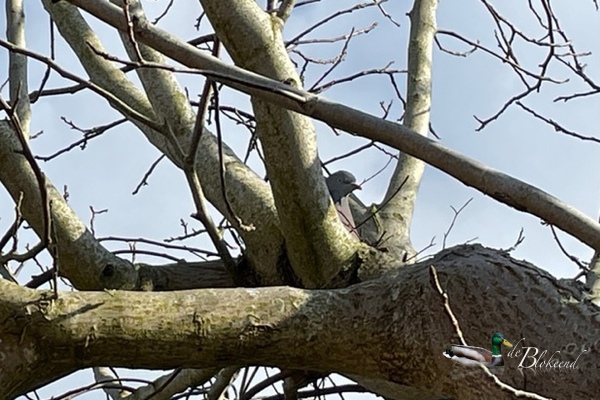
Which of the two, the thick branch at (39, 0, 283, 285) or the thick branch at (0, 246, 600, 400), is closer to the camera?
the thick branch at (0, 246, 600, 400)

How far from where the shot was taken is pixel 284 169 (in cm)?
174

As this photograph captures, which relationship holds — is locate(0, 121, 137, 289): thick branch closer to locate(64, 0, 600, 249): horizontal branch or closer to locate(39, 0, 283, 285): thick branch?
locate(39, 0, 283, 285): thick branch

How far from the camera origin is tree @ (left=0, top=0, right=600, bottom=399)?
1.15 m

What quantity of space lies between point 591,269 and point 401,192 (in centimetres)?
57

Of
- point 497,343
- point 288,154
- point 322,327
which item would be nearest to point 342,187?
point 288,154

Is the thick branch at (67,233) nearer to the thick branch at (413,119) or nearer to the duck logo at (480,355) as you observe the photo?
the thick branch at (413,119)

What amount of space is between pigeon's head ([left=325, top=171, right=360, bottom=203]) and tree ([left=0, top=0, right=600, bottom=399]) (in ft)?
1.55

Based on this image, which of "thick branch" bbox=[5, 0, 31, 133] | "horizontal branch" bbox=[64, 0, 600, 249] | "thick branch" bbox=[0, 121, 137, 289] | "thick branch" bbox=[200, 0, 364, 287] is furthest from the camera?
"thick branch" bbox=[5, 0, 31, 133]

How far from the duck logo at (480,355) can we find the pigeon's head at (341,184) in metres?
1.33

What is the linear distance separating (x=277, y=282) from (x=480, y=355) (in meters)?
0.77

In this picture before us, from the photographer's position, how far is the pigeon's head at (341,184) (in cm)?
267

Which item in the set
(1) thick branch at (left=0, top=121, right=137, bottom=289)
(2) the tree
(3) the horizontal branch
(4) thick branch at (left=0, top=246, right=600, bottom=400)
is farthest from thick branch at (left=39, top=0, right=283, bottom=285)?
(3) the horizontal branch

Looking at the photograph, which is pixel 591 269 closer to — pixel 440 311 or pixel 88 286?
pixel 440 311

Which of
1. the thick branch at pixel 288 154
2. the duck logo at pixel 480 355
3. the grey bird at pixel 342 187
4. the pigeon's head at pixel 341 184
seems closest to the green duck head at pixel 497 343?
the duck logo at pixel 480 355
